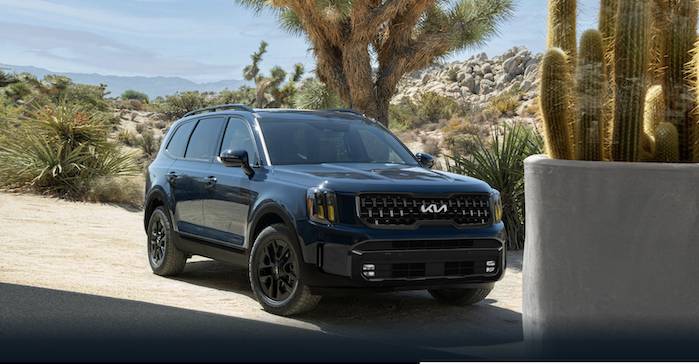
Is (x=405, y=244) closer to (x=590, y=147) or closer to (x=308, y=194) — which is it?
(x=308, y=194)

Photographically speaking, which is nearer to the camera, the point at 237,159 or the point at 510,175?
the point at 237,159

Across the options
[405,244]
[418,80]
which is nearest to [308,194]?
[405,244]

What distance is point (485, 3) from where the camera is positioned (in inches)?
721

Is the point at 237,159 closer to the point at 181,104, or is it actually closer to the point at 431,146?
the point at 431,146

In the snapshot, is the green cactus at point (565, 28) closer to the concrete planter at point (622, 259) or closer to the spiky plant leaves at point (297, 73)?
the concrete planter at point (622, 259)

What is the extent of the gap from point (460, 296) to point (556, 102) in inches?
107

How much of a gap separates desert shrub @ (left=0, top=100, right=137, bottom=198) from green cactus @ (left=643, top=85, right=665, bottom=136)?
46.7 ft

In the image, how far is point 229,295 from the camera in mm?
6793

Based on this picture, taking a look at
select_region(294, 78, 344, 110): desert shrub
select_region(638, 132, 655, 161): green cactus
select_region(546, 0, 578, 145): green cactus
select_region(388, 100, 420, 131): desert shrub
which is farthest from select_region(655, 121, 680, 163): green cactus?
select_region(388, 100, 420, 131): desert shrub

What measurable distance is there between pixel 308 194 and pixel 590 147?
2247 mm

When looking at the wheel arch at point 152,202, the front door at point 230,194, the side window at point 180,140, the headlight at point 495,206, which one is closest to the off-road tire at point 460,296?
the headlight at point 495,206

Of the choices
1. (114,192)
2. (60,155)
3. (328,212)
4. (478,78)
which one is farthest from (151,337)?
(478,78)

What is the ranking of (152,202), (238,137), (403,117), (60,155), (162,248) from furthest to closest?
(403,117), (60,155), (152,202), (162,248), (238,137)

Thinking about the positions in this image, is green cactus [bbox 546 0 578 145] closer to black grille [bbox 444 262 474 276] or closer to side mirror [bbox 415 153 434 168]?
black grille [bbox 444 262 474 276]
